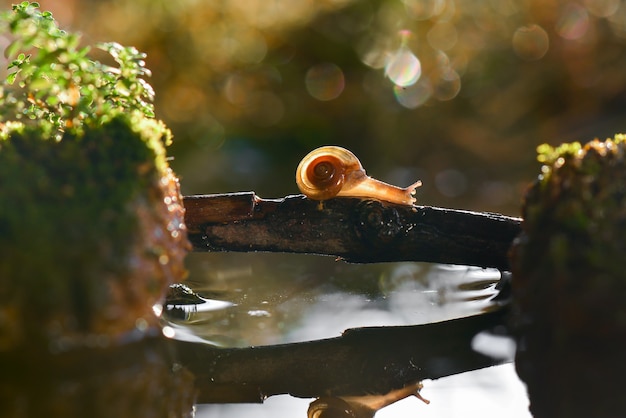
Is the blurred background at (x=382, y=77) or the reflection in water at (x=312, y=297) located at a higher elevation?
the blurred background at (x=382, y=77)

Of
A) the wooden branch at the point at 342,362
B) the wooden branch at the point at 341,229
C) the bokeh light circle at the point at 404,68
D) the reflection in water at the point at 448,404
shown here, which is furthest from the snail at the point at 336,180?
the bokeh light circle at the point at 404,68

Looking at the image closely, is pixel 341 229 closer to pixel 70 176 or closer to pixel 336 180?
pixel 336 180

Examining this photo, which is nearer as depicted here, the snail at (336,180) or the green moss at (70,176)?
the green moss at (70,176)

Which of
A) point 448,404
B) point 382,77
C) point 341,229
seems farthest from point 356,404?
point 382,77

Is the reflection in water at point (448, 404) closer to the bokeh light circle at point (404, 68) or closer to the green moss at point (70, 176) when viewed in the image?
the green moss at point (70, 176)

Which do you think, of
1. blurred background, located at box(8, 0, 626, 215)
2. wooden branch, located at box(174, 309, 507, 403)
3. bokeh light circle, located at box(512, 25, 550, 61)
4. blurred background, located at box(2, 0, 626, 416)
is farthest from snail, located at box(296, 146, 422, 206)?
bokeh light circle, located at box(512, 25, 550, 61)

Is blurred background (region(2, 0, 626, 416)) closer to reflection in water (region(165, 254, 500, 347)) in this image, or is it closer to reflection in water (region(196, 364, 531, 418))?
reflection in water (region(165, 254, 500, 347))

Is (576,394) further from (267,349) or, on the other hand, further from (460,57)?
(460,57)
